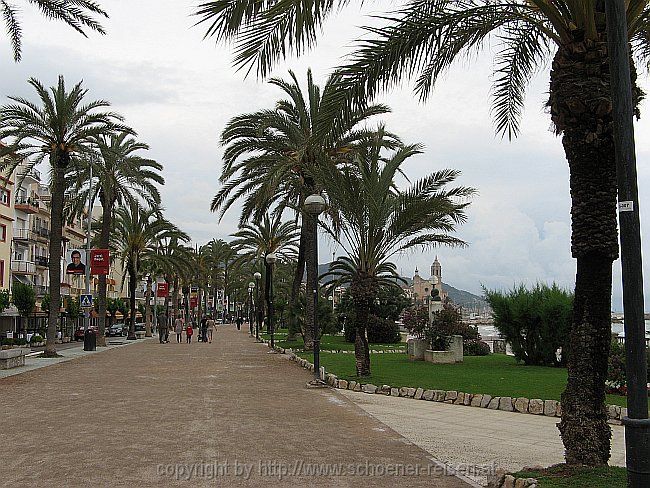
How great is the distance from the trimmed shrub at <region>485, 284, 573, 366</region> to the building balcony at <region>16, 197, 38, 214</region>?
50418mm

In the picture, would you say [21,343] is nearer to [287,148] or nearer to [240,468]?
[287,148]

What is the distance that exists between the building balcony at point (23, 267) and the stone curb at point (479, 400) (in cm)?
5114

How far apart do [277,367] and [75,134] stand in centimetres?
1352

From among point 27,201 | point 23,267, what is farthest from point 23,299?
point 27,201

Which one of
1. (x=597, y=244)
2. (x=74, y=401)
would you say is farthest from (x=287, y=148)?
(x=597, y=244)

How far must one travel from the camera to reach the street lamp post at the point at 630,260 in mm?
5590

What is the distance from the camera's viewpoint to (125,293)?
113 meters

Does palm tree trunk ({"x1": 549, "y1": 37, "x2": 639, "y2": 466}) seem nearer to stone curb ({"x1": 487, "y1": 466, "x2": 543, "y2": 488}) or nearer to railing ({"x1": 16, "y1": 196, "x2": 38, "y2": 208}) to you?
stone curb ({"x1": 487, "y1": 466, "x2": 543, "y2": 488})

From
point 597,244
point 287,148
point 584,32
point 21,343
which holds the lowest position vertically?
point 21,343

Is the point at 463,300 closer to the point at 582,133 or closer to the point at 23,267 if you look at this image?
the point at 23,267

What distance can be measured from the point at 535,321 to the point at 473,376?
5.79 m

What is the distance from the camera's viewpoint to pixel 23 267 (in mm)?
62750

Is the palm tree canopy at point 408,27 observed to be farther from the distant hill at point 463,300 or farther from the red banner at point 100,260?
the red banner at point 100,260

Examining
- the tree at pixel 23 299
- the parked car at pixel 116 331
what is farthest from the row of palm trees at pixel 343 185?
the parked car at pixel 116 331
